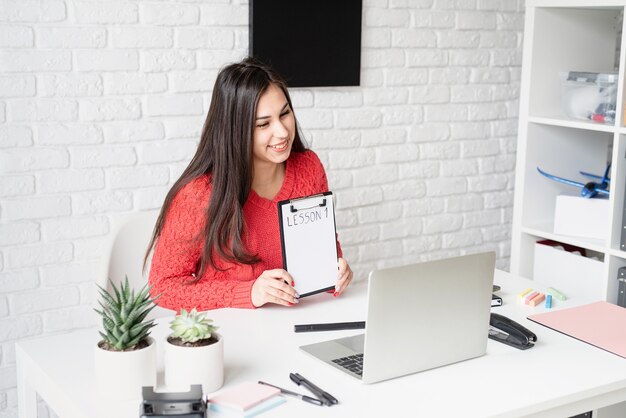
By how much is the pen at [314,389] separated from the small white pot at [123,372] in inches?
10.7

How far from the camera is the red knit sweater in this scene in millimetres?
2039

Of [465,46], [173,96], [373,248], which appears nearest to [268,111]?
[173,96]

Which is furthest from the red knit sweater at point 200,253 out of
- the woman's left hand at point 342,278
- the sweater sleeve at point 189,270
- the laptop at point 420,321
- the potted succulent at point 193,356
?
the potted succulent at point 193,356

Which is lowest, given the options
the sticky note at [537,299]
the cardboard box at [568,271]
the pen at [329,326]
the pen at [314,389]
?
the cardboard box at [568,271]

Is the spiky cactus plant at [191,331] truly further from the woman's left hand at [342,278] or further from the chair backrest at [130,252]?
the chair backrest at [130,252]

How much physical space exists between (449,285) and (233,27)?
1471 millimetres

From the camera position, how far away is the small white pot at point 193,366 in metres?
1.49

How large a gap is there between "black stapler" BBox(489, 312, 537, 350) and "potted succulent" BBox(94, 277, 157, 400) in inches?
30.4

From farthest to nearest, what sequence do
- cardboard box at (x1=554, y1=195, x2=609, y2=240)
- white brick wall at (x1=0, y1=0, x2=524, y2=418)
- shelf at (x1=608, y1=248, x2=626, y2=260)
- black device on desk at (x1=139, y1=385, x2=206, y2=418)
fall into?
1. cardboard box at (x1=554, y1=195, x2=609, y2=240)
2. shelf at (x1=608, y1=248, x2=626, y2=260)
3. white brick wall at (x1=0, y1=0, x2=524, y2=418)
4. black device on desk at (x1=139, y1=385, x2=206, y2=418)

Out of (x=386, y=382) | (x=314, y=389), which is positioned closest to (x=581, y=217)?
(x=386, y=382)

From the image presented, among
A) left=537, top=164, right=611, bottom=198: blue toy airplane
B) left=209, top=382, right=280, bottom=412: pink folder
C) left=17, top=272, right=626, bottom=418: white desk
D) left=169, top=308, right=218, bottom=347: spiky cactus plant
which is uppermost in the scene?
left=537, top=164, right=611, bottom=198: blue toy airplane

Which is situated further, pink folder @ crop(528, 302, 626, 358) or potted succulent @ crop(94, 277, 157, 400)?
pink folder @ crop(528, 302, 626, 358)

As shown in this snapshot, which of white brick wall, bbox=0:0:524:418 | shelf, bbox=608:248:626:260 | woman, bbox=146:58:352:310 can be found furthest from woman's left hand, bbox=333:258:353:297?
shelf, bbox=608:248:626:260

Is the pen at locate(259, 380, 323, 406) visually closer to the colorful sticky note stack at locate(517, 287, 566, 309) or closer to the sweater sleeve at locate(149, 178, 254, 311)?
the sweater sleeve at locate(149, 178, 254, 311)
